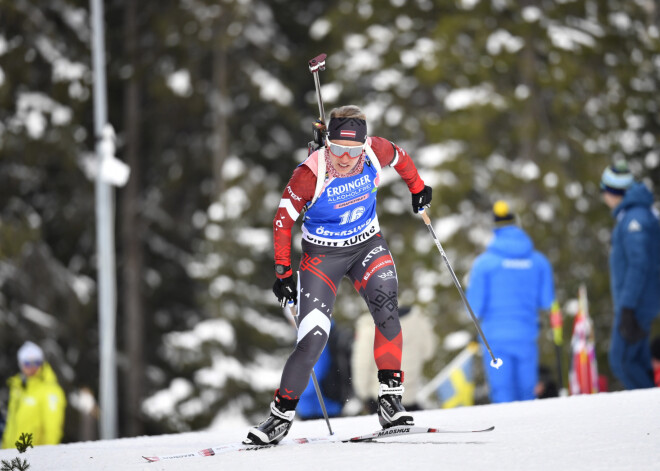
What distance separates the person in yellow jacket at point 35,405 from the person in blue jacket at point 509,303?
4.16 metres

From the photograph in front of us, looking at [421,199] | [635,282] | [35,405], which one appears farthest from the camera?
[35,405]

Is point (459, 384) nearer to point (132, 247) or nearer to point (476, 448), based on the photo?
point (476, 448)

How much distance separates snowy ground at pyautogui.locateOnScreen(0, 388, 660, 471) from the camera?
535cm

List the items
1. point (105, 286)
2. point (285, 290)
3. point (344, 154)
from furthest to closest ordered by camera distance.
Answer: point (105, 286) → point (285, 290) → point (344, 154)

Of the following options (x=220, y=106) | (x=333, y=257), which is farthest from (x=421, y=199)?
(x=220, y=106)

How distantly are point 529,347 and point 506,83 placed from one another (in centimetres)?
1141

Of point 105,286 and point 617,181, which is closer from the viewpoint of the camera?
point 617,181

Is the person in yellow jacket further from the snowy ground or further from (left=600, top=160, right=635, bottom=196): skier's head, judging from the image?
(left=600, top=160, right=635, bottom=196): skier's head

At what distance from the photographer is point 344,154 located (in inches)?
254

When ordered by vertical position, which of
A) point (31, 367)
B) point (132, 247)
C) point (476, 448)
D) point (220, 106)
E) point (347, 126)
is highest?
point (220, 106)

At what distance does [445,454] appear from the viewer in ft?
18.6

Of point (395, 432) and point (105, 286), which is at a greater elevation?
point (105, 286)

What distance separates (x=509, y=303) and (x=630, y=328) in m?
1.06

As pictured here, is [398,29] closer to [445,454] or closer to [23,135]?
[23,135]
